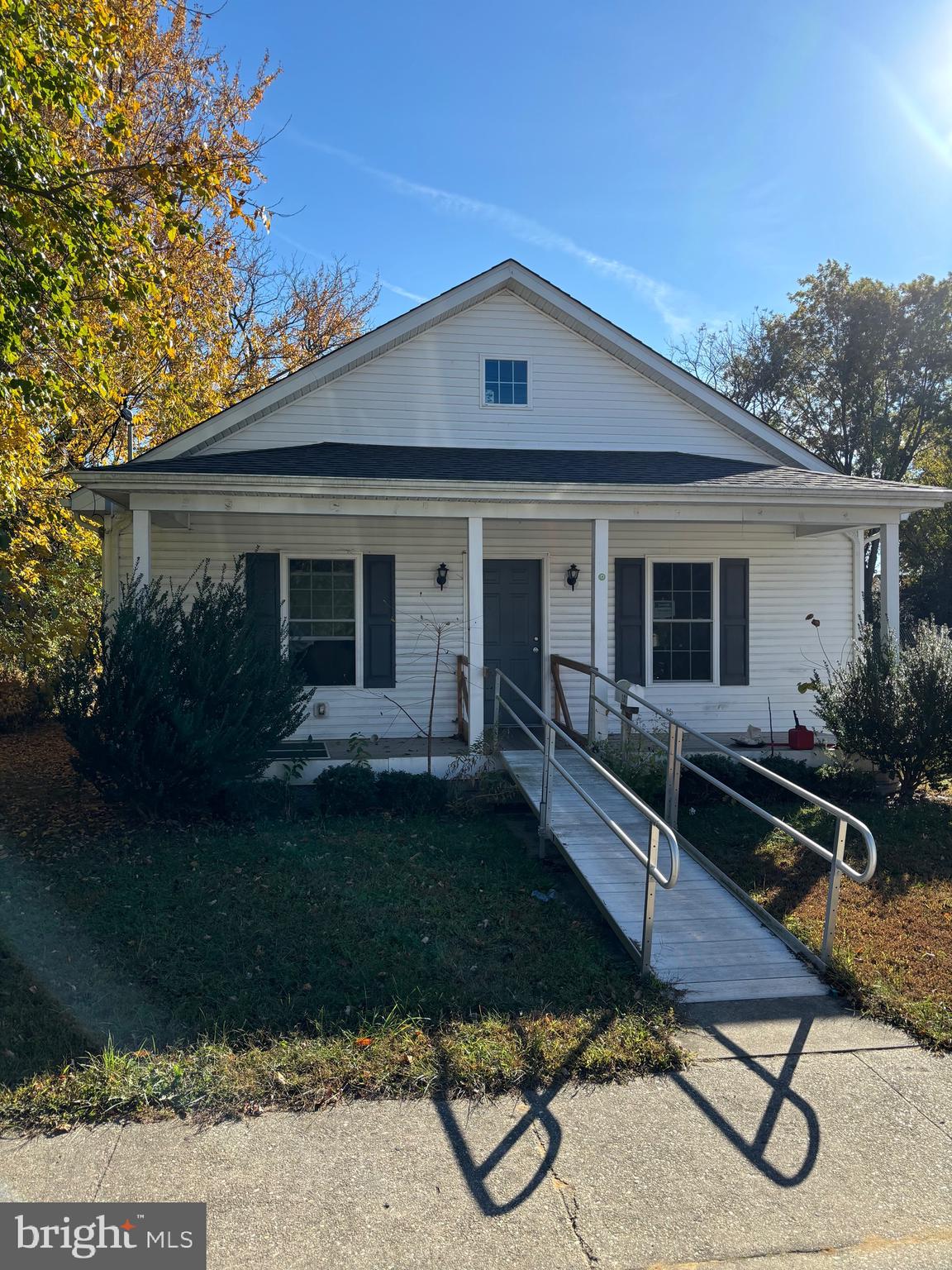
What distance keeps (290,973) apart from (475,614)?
4729 millimetres

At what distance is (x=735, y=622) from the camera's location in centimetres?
1148

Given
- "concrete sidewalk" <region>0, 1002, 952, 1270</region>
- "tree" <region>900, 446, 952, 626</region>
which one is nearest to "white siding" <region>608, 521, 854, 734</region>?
"concrete sidewalk" <region>0, 1002, 952, 1270</region>

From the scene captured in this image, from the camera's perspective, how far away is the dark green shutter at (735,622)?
37.6ft

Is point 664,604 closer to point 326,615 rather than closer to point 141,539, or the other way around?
point 326,615

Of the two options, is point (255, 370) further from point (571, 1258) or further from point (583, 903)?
point (571, 1258)

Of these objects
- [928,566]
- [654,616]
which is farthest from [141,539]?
[928,566]

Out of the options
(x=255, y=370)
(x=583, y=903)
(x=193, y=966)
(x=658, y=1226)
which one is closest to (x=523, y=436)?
(x=583, y=903)

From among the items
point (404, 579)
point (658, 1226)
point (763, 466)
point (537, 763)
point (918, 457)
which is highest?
point (918, 457)

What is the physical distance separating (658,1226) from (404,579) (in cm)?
836

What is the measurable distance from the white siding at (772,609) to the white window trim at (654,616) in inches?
1.0

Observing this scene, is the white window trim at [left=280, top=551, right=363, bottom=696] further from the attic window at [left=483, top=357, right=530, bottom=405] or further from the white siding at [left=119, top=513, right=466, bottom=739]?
the attic window at [left=483, top=357, right=530, bottom=405]

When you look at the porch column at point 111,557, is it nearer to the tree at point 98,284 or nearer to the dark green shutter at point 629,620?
the tree at point 98,284

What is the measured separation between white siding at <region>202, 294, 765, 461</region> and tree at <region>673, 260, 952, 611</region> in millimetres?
15253

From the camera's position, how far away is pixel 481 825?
8.07 m
